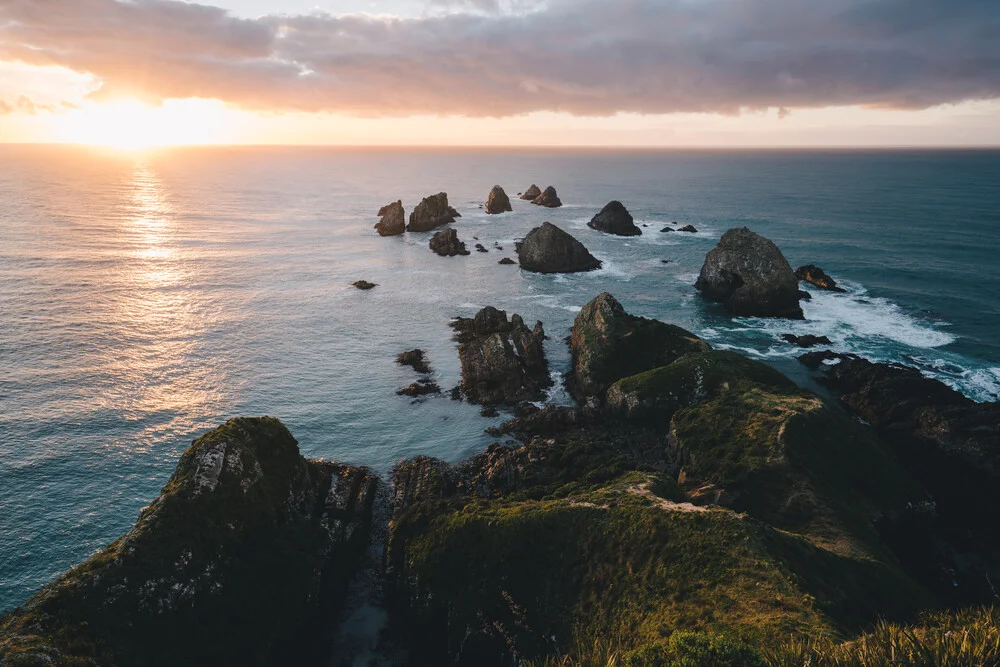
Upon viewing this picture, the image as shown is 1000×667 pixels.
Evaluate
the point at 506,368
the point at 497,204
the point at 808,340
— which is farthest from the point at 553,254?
the point at 497,204

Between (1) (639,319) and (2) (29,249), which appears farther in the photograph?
(2) (29,249)

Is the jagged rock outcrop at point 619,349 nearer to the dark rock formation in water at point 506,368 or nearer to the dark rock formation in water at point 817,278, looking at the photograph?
the dark rock formation in water at point 506,368

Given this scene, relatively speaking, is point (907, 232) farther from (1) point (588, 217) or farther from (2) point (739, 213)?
(1) point (588, 217)

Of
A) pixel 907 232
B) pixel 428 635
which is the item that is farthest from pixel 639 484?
pixel 907 232

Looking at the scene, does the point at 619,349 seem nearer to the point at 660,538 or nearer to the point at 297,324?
the point at 660,538

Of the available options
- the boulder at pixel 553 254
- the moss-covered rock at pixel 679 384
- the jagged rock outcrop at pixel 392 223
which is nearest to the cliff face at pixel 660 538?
the moss-covered rock at pixel 679 384

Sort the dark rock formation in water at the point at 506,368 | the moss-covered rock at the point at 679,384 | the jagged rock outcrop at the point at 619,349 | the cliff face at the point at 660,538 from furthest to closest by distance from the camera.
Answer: the jagged rock outcrop at the point at 619,349 < the dark rock formation in water at the point at 506,368 < the moss-covered rock at the point at 679,384 < the cliff face at the point at 660,538
